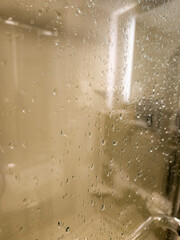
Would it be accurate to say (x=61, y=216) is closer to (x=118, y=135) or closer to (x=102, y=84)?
(x=118, y=135)

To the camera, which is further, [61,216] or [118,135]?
[118,135]

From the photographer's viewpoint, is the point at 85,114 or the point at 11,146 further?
the point at 85,114

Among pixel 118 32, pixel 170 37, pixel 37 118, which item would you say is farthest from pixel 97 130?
pixel 170 37

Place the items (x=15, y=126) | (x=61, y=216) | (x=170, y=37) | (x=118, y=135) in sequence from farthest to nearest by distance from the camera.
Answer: (x=170, y=37) → (x=118, y=135) → (x=61, y=216) → (x=15, y=126)

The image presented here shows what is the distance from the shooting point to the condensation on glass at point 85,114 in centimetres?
49

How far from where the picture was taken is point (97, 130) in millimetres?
670

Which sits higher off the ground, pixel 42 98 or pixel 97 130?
pixel 42 98

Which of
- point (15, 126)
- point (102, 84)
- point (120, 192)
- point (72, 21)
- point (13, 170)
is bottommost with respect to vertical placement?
point (120, 192)

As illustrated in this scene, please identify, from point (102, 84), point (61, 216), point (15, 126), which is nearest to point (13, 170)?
point (15, 126)

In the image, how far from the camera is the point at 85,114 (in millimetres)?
633

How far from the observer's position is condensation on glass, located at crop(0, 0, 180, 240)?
0.49m

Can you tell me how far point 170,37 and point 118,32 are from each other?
0.34m

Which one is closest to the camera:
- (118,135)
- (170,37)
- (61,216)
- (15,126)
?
(15,126)

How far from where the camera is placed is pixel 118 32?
0.66m
